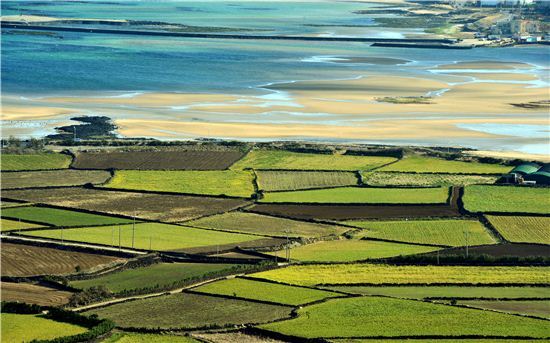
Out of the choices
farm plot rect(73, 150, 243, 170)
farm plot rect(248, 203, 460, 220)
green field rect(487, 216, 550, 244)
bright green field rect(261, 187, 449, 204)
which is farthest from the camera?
farm plot rect(73, 150, 243, 170)

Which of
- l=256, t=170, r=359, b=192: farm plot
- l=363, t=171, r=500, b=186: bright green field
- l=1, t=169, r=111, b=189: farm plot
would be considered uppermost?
l=363, t=171, r=500, b=186: bright green field

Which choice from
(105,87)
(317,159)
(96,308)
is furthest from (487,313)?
(105,87)

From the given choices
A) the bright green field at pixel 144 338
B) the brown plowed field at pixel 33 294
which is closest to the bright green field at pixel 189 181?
the brown plowed field at pixel 33 294

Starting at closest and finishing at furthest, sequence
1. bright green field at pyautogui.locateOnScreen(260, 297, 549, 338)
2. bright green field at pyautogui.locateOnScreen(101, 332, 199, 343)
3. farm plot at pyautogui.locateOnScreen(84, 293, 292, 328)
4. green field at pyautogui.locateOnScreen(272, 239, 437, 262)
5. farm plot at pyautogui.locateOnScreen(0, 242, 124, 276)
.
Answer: bright green field at pyautogui.locateOnScreen(101, 332, 199, 343) → bright green field at pyautogui.locateOnScreen(260, 297, 549, 338) → farm plot at pyautogui.locateOnScreen(84, 293, 292, 328) → farm plot at pyautogui.locateOnScreen(0, 242, 124, 276) → green field at pyautogui.locateOnScreen(272, 239, 437, 262)

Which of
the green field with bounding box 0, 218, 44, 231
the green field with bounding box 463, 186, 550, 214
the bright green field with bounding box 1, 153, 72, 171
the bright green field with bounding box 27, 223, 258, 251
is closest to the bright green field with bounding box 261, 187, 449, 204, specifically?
the green field with bounding box 463, 186, 550, 214

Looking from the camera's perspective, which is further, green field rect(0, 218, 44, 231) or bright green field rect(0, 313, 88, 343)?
green field rect(0, 218, 44, 231)

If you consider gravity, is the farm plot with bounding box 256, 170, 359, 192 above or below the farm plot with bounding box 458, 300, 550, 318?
above

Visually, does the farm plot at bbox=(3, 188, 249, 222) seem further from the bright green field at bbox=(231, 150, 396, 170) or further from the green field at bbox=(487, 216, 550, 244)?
the green field at bbox=(487, 216, 550, 244)
